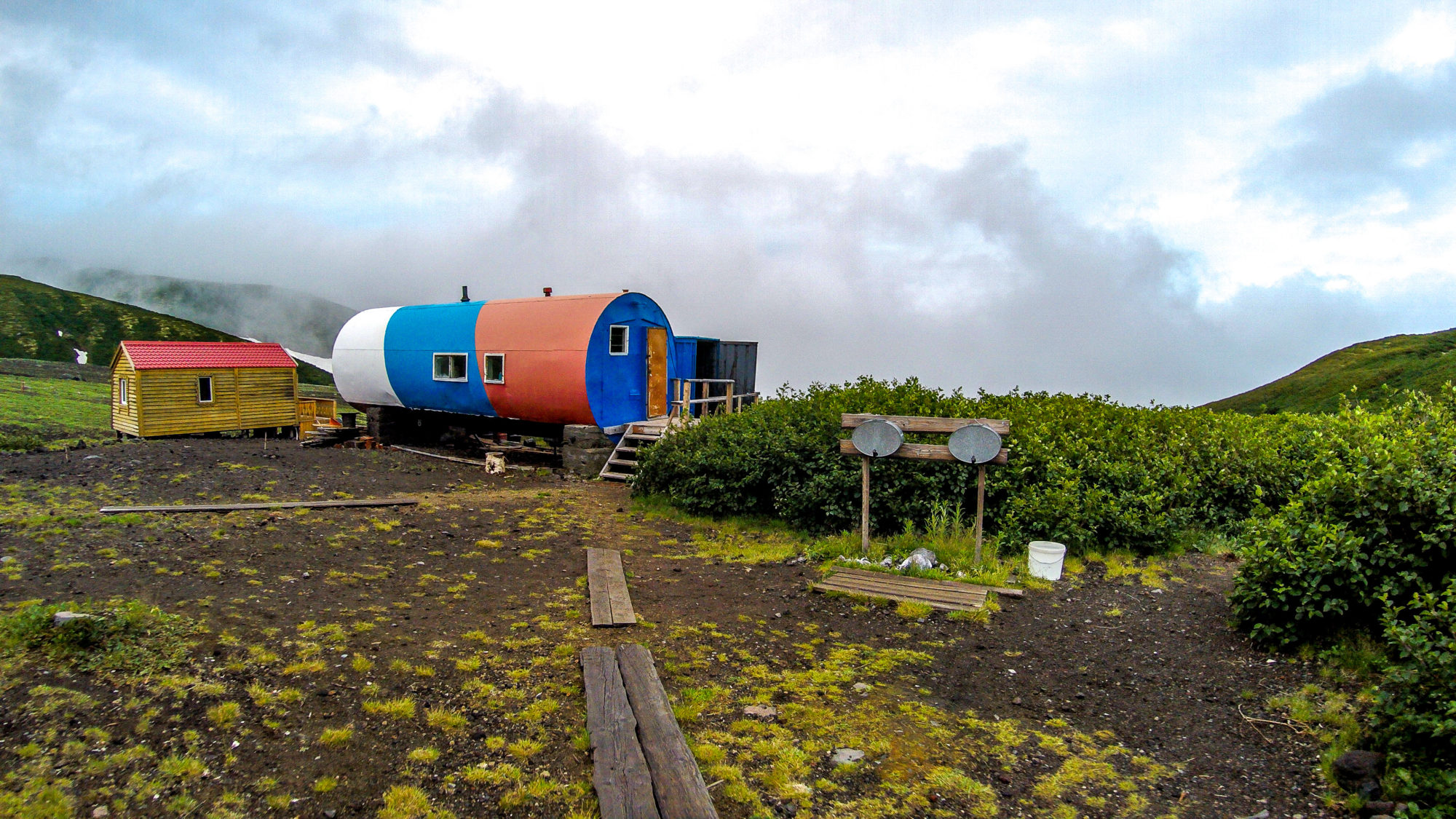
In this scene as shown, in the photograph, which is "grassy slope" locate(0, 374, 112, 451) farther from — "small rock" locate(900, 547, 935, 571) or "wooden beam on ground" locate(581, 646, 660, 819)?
"small rock" locate(900, 547, 935, 571)

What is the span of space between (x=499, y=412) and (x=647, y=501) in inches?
265

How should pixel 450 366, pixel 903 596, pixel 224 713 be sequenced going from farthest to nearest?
pixel 450 366, pixel 903 596, pixel 224 713

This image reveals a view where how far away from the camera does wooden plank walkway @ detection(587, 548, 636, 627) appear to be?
7.43 m

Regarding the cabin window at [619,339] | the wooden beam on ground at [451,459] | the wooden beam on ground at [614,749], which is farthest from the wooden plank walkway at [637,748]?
the wooden beam on ground at [451,459]

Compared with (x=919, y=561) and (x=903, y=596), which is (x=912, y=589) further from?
(x=919, y=561)

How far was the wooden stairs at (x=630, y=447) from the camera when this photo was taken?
54.1 ft

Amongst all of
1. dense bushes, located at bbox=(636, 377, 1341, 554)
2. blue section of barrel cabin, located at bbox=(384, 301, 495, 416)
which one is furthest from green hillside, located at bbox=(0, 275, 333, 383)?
dense bushes, located at bbox=(636, 377, 1341, 554)

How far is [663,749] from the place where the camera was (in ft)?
15.5

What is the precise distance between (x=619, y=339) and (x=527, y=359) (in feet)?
7.18

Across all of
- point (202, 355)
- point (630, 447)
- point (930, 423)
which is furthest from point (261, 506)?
point (202, 355)

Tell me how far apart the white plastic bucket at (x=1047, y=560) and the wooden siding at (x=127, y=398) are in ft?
81.3

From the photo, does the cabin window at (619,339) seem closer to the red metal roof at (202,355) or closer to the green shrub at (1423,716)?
the red metal roof at (202,355)

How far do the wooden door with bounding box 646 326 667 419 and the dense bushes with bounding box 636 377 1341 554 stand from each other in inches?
239

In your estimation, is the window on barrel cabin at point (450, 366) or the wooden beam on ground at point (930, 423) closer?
the wooden beam on ground at point (930, 423)
